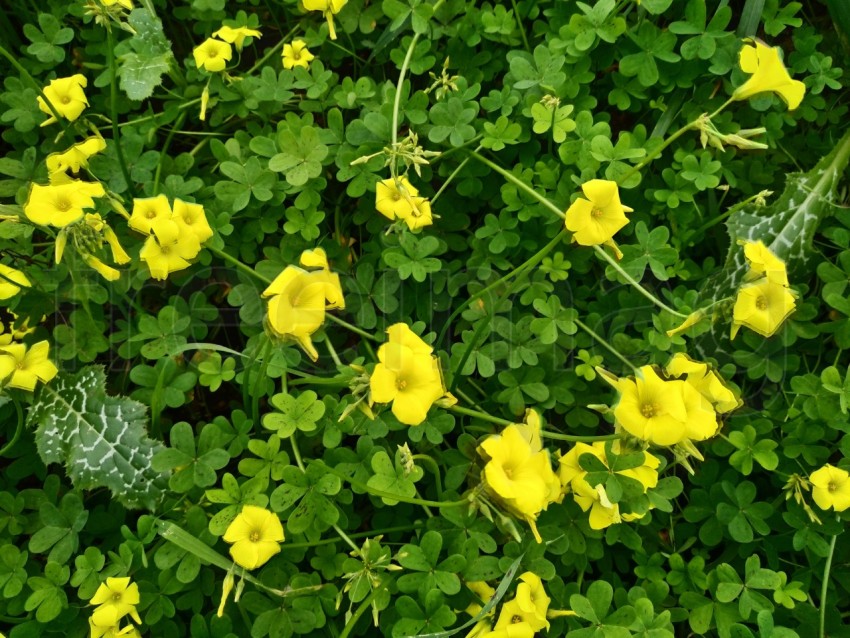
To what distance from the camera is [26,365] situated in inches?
81.7

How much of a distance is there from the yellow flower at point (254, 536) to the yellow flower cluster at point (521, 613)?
541mm

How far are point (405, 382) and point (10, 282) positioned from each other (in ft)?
4.07

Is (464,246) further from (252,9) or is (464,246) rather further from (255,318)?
(252,9)

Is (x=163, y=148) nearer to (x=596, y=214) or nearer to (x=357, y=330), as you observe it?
(x=357, y=330)

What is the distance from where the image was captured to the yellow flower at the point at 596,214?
1.85 meters

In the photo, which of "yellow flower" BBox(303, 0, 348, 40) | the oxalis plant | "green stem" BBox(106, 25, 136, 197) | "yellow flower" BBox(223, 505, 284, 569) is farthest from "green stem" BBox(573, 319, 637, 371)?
"green stem" BBox(106, 25, 136, 197)

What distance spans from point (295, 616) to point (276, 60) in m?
1.90

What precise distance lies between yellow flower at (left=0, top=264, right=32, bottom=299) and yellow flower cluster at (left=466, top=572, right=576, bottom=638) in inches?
62.5

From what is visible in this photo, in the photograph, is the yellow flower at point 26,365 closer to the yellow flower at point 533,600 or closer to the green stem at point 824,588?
the yellow flower at point 533,600

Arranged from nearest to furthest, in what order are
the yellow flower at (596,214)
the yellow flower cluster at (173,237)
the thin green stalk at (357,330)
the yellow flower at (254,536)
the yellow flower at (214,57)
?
the yellow flower at (254,536), the yellow flower at (596,214), the yellow flower cluster at (173,237), the thin green stalk at (357,330), the yellow flower at (214,57)

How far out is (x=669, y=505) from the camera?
6.51ft

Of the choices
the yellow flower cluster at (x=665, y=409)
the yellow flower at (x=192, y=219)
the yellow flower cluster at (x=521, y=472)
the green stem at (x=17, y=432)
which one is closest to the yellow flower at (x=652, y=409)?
the yellow flower cluster at (x=665, y=409)

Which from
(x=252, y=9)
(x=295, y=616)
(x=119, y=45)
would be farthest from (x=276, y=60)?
(x=295, y=616)

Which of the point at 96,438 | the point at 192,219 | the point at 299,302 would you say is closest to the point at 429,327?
the point at 299,302
